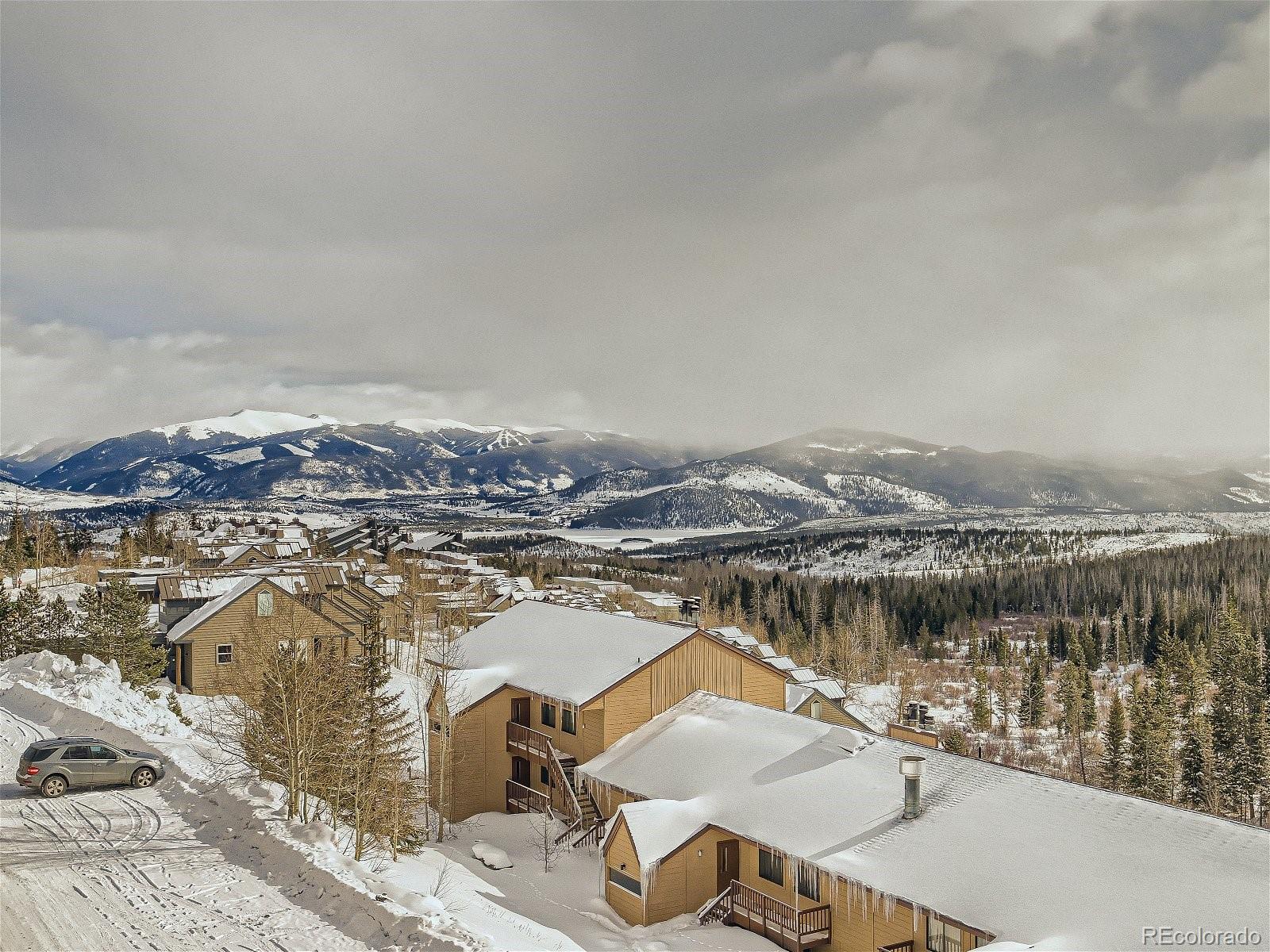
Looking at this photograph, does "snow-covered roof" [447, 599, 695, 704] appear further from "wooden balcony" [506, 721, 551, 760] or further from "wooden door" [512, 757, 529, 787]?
"wooden door" [512, 757, 529, 787]

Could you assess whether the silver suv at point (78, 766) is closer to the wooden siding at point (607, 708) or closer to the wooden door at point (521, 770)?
the wooden siding at point (607, 708)

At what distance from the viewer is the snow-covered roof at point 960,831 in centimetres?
1806

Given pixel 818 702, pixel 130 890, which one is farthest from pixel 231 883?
pixel 818 702

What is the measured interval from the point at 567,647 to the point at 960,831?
73.1 ft

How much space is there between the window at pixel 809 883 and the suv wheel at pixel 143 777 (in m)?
19.5

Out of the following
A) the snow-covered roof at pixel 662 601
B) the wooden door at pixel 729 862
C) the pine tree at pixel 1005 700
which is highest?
the wooden door at pixel 729 862

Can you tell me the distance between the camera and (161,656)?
50.2m

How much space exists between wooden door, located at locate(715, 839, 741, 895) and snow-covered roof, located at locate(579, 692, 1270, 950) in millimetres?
1323

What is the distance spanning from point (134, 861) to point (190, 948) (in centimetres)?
515

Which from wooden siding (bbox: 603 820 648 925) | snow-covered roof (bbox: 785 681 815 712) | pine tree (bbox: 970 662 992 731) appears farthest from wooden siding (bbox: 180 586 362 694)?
pine tree (bbox: 970 662 992 731)

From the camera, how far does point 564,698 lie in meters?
35.5

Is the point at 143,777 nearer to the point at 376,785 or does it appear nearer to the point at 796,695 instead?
the point at 376,785

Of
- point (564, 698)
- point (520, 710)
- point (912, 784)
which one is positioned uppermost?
point (912, 784)

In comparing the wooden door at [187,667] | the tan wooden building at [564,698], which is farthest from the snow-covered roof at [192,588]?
the tan wooden building at [564,698]
